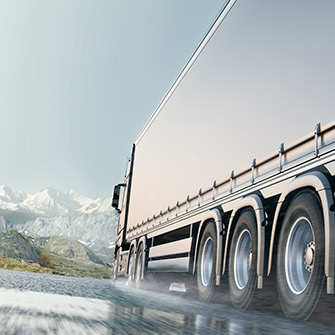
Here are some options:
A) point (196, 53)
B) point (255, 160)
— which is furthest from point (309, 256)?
point (196, 53)

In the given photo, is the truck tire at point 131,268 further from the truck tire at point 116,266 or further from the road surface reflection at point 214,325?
the road surface reflection at point 214,325

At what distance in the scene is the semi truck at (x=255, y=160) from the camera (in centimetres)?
421

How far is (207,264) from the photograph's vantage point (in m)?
6.67

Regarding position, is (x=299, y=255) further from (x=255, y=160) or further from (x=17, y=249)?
(x=17, y=249)

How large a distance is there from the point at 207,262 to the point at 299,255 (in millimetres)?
2433

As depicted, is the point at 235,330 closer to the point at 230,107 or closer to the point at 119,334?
the point at 119,334

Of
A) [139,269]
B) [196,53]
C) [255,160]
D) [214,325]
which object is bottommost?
[214,325]

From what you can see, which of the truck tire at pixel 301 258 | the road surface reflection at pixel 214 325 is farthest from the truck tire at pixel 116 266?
the truck tire at pixel 301 258

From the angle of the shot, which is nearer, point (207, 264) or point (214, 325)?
point (214, 325)

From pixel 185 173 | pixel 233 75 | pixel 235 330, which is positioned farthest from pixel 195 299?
pixel 235 330

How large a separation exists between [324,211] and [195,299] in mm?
3436

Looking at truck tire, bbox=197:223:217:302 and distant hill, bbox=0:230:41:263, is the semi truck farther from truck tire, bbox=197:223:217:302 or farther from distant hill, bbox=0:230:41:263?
distant hill, bbox=0:230:41:263

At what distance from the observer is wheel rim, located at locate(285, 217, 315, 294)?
13.8 feet

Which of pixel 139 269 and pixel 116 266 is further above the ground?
pixel 116 266
